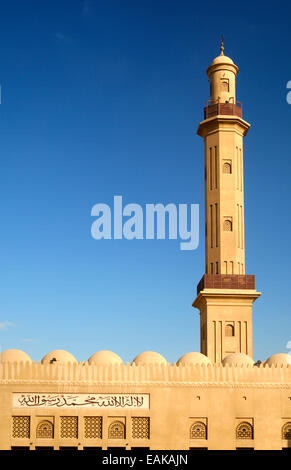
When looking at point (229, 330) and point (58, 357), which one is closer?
point (58, 357)

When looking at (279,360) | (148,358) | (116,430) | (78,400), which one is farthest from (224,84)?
(116,430)

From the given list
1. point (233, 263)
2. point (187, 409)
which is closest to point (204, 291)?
point (233, 263)

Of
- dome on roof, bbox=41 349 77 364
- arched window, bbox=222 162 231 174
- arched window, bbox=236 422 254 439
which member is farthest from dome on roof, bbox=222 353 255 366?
arched window, bbox=222 162 231 174

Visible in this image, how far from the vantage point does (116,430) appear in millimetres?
31953

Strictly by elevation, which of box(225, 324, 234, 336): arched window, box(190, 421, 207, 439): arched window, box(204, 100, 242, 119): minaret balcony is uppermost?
box(204, 100, 242, 119): minaret balcony

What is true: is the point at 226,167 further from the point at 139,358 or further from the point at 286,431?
the point at 286,431

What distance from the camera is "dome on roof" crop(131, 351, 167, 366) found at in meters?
33.5

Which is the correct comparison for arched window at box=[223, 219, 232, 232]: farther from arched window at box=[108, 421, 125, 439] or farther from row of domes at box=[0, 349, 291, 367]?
arched window at box=[108, 421, 125, 439]

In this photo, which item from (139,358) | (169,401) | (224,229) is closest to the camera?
(169,401)

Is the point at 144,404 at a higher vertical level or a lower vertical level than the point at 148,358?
lower

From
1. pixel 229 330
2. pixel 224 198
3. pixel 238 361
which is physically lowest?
pixel 238 361

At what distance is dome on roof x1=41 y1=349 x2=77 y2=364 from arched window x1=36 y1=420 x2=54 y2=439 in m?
2.95

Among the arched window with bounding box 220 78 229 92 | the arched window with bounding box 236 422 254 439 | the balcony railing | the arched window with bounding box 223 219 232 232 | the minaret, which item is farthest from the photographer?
the arched window with bounding box 220 78 229 92

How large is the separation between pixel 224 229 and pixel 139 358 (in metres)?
9.99
